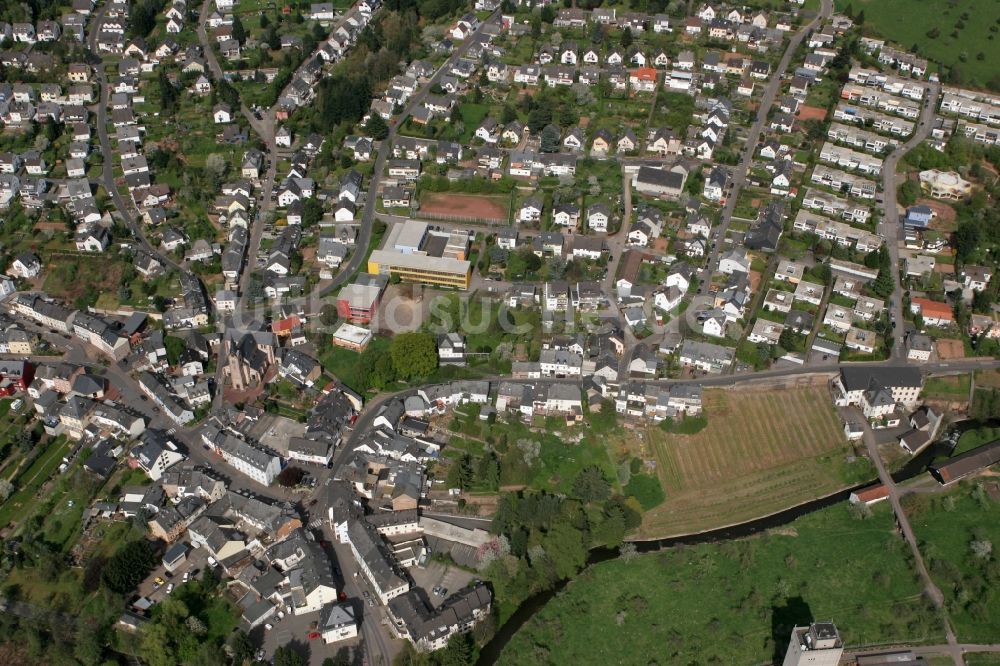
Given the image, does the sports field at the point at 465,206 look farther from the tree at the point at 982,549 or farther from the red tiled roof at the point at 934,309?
the tree at the point at 982,549

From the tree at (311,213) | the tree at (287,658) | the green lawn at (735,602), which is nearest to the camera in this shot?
the tree at (287,658)

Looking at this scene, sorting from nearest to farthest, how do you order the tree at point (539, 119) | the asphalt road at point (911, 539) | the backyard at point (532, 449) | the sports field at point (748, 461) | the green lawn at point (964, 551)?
the asphalt road at point (911, 539) → the green lawn at point (964, 551) → the sports field at point (748, 461) → the backyard at point (532, 449) → the tree at point (539, 119)

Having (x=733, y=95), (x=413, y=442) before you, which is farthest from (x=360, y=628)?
(x=733, y=95)

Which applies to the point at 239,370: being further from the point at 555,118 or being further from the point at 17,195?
the point at 555,118

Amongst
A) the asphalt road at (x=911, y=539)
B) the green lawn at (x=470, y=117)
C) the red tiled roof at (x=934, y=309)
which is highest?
the green lawn at (x=470, y=117)

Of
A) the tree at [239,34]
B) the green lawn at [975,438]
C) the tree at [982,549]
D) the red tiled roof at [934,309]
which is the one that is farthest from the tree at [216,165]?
the tree at [982,549]

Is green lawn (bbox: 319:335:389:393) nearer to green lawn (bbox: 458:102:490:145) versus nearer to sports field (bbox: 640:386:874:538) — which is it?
sports field (bbox: 640:386:874:538)
